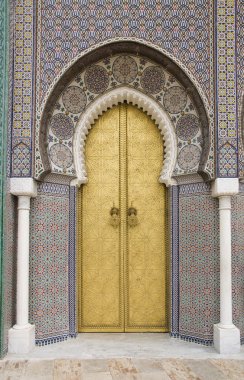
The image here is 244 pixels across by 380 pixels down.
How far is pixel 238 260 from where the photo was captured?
5340 millimetres

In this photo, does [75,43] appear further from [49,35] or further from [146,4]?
[146,4]

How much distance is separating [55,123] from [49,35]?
97cm

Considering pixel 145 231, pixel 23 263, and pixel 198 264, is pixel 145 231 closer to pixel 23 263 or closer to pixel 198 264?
pixel 198 264

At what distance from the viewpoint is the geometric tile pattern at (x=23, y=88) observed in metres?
5.14

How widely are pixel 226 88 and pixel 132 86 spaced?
1112 millimetres

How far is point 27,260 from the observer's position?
5.16 meters

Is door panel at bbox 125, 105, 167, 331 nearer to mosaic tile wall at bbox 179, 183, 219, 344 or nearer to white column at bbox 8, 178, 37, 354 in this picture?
mosaic tile wall at bbox 179, 183, 219, 344

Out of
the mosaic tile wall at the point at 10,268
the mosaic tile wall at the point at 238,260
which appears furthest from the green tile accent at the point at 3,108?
the mosaic tile wall at the point at 238,260

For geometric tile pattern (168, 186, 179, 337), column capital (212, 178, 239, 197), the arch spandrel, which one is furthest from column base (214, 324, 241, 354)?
the arch spandrel

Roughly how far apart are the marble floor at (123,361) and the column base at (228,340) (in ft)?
0.29

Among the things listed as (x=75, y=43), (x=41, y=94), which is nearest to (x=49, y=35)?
(x=75, y=43)

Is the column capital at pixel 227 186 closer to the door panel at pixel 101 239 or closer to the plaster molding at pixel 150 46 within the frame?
the plaster molding at pixel 150 46

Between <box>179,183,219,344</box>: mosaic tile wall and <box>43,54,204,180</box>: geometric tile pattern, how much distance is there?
394 mm

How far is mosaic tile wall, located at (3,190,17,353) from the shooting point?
4.91 m
